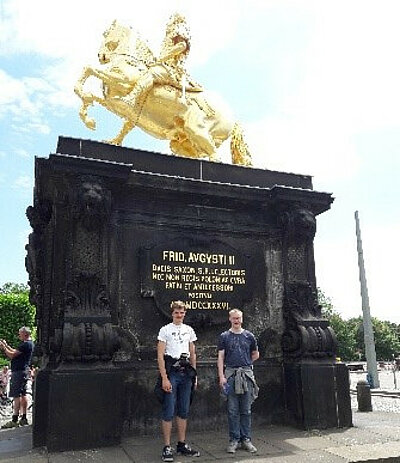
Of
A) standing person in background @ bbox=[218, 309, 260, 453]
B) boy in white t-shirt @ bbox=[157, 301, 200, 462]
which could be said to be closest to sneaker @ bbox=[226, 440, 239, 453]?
standing person in background @ bbox=[218, 309, 260, 453]

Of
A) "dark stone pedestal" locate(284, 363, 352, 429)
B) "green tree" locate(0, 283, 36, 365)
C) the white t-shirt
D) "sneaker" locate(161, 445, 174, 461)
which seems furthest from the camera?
"green tree" locate(0, 283, 36, 365)

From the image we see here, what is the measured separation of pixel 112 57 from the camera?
10633mm

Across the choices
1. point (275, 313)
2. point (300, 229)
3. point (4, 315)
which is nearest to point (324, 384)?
point (275, 313)

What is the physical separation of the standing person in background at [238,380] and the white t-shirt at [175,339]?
484 millimetres

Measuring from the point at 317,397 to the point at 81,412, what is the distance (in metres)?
3.53

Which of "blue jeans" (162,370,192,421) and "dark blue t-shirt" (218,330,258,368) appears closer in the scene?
"blue jeans" (162,370,192,421)

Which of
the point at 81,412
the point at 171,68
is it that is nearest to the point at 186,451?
the point at 81,412

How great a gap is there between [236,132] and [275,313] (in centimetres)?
406

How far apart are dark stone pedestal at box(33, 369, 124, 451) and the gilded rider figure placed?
5526mm

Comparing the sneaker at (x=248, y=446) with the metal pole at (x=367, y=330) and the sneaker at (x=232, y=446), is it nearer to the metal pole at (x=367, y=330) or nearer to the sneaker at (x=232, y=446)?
the sneaker at (x=232, y=446)

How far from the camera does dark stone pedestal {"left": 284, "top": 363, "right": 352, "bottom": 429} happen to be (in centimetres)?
754

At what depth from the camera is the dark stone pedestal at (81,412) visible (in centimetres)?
618

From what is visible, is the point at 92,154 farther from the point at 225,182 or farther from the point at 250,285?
the point at 250,285

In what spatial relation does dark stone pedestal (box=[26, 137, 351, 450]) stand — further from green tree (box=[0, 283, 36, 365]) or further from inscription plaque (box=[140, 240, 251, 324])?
green tree (box=[0, 283, 36, 365])
